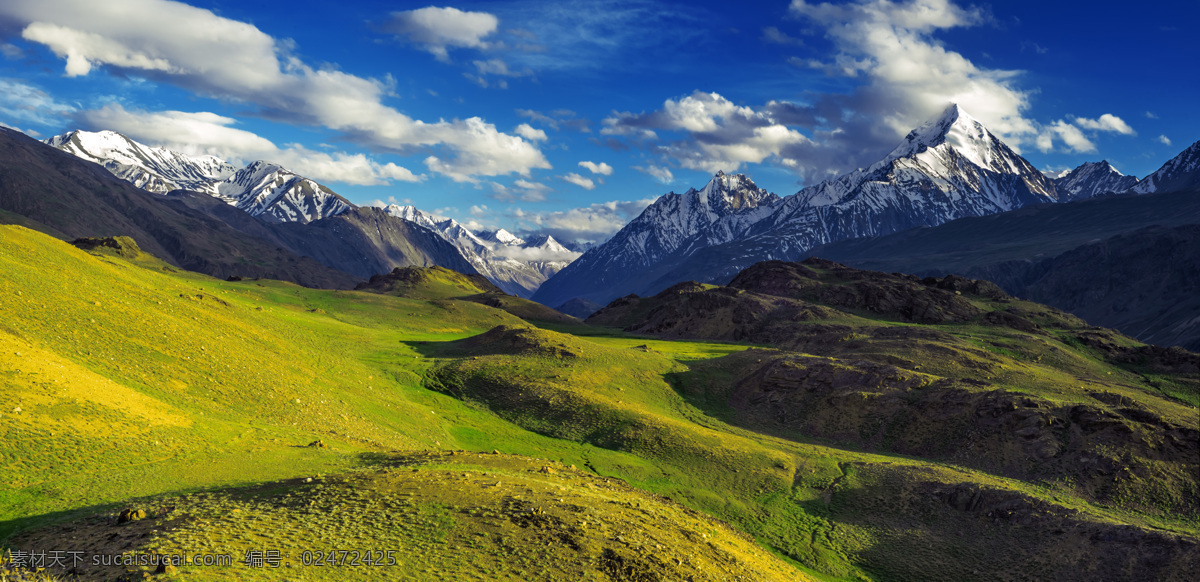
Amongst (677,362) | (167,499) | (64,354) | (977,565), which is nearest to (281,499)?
(167,499)

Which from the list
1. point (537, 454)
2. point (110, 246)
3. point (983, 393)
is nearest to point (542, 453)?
point (537, 454)

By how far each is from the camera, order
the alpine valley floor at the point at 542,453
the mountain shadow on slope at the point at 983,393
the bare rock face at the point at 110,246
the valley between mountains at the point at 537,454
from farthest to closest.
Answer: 1. the bare rock face at the point at 110,246
2. the mountain shadow on slope at the point at 983,393
3. the alpine valley floor at the point at 542,453
4. the valley between mountains at the point at 537,454

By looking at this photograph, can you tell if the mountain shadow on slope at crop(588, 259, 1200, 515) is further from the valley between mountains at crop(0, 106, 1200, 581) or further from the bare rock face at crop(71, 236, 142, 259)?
the bare rock face at crop(71, 236, 142, 259)

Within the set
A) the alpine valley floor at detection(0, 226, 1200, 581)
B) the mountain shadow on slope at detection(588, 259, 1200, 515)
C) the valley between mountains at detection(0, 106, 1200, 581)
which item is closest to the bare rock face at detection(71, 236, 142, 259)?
the valley between mountains at detection(0, 106, 1200, 581)

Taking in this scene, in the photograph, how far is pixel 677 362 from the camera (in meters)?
87.6

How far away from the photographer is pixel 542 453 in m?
52.6

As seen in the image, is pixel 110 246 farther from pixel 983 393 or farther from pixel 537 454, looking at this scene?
pixel 983 393

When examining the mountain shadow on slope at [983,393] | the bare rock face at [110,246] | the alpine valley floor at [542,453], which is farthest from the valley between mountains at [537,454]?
the bare rock face at [110,246]

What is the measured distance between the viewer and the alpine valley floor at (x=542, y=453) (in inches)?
947

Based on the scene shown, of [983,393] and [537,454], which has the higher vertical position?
[983,393]

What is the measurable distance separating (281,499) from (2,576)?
8.23 meters

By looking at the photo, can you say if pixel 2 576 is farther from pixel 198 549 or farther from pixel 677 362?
pixel 677 362

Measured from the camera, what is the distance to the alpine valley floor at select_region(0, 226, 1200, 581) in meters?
24.1

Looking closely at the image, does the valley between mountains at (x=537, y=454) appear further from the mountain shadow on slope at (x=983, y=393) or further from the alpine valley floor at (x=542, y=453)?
the mountain shadow on slope at (x=983, y=393)
